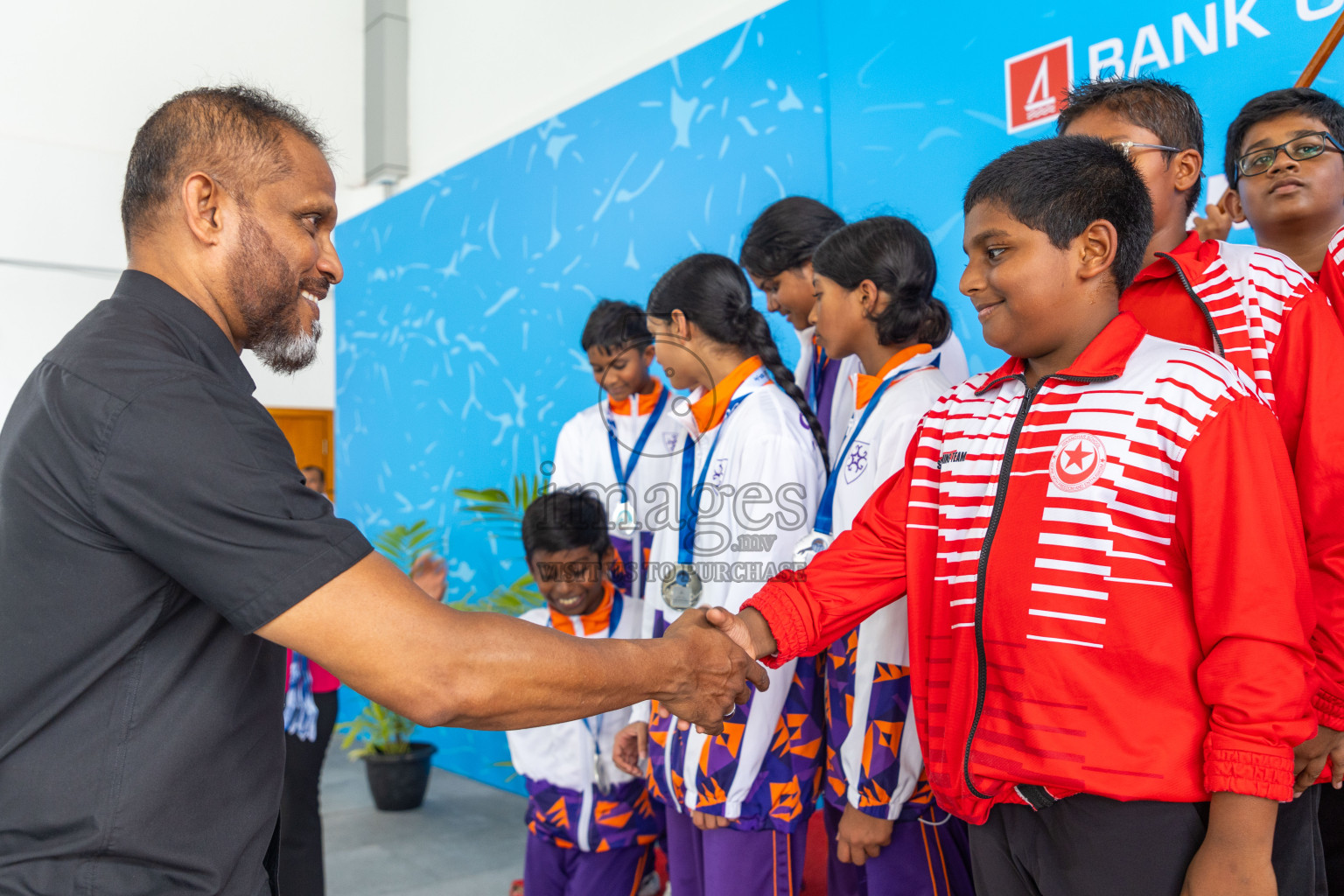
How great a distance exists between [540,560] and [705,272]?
3.17ft

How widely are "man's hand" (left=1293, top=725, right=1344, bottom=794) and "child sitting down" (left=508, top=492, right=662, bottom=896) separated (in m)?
1.62

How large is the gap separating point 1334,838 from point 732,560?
4.13 ft

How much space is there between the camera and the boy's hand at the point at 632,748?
8.41 feet

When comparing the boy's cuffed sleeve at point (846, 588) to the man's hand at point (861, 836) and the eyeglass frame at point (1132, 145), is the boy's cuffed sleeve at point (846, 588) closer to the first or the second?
the man's hand at point (861, 836)

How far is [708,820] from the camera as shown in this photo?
205 cm

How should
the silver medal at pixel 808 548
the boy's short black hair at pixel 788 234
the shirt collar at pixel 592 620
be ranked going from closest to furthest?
the silver medal at pixel 808 548
the boy's short black hair at pixel 788 234
the shirt collar at pixel 592 620

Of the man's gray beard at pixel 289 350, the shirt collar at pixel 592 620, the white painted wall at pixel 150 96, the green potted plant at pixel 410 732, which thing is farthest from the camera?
the white painted wall at pixel 150 96

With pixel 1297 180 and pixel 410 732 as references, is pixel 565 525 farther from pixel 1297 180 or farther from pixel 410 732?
pixel 410 732

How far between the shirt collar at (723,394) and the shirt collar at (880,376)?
0.34 metres

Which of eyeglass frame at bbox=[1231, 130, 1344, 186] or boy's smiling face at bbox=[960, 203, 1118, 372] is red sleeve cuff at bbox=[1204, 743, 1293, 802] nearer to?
boy's smiling face at bbox=[960, 203, 1118, 372]

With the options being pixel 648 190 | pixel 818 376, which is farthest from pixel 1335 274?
pixel 648 190

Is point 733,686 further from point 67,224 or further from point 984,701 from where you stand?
point 67,224

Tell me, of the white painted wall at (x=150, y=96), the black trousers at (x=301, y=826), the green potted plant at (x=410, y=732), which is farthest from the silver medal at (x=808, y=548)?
the white painted wall at (x=150, y=96)

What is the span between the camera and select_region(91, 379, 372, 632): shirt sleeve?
3.32 ft
